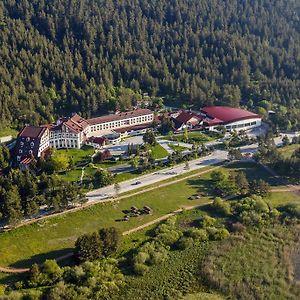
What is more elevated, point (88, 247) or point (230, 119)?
point (88, 247)

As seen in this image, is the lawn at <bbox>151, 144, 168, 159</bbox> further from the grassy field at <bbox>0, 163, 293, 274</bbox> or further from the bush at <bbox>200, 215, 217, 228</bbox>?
the bush at <bbox>200, 215, 217, 228</bbox>

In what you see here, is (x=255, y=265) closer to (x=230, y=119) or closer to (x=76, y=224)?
(x=76, y=224)

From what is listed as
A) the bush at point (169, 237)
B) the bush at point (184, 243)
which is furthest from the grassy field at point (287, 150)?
the bush at point (169, 237)

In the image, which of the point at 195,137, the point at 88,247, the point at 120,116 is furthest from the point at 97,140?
the point at 88,247

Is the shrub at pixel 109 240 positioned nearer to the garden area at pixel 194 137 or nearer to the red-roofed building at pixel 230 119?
the garden area at pixel 194 137

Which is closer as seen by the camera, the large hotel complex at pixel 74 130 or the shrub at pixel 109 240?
the shrub at pixel 109 240

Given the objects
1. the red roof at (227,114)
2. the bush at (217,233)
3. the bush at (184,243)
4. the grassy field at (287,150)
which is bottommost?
the grassy field at (287,150)

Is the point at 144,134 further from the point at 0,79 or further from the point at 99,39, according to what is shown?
the point at 99,39
